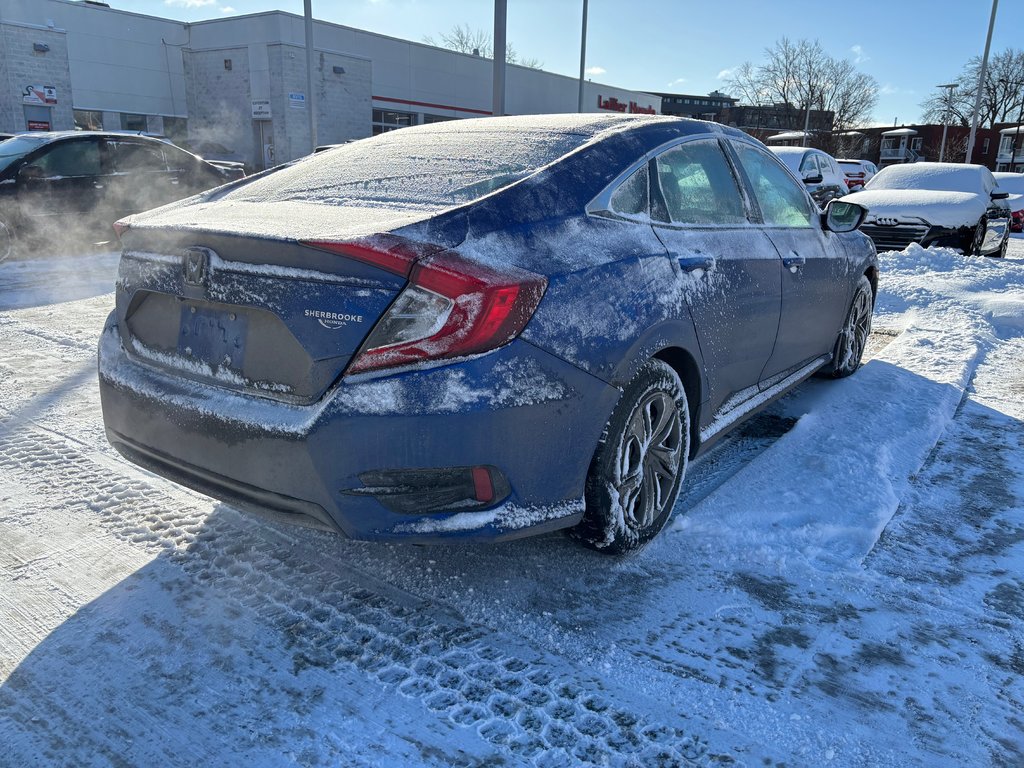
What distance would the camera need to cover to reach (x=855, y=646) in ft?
7.66

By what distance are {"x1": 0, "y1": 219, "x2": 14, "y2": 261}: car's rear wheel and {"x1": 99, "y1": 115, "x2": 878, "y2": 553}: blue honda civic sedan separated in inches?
303

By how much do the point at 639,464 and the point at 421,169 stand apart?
1349 mm

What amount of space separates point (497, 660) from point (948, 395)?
12.7 feet

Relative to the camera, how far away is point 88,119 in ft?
90.2

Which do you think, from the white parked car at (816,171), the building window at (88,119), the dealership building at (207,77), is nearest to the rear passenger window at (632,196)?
the white parked car at (816,171)

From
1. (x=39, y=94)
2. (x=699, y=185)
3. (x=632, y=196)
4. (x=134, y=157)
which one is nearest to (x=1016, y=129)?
(x=39, y=94)

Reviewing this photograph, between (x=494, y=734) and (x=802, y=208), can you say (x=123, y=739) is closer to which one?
(x=494, y=734)

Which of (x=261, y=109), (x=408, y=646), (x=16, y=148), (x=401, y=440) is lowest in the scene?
(x=408, y=646)

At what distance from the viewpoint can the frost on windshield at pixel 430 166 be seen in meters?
2.62

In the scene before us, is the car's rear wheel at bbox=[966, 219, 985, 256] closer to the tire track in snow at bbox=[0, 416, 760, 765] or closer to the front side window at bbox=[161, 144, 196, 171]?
the tire track in snow at bbox=[0, 416, 760, 765]

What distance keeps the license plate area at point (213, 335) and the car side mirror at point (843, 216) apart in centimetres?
345

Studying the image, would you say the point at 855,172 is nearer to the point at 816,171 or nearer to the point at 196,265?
the point at 816,171

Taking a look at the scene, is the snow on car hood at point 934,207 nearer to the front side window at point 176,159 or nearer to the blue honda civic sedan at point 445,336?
the blue honda civic sedan at point 445,336

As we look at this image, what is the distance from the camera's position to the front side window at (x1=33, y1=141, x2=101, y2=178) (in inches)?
384
